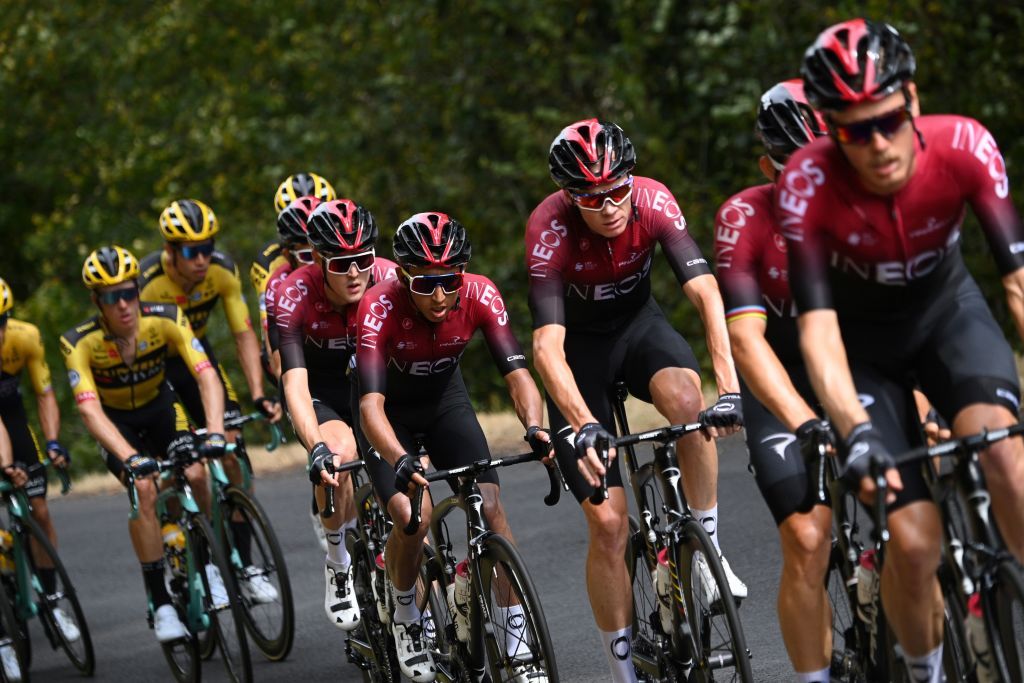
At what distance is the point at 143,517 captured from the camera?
8.62m

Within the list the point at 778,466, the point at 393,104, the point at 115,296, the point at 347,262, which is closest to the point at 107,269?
the point at 115,296

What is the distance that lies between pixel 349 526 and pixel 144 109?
2157cm

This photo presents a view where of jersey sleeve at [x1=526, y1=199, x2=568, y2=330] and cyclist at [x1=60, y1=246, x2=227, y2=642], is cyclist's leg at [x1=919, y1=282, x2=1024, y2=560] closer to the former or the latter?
jersey sleeve at [x1=526, y1=199, x2=568, y2=330]

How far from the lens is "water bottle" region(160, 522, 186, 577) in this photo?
27.6 ft

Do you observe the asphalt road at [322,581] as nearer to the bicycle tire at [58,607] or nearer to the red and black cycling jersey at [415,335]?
the bicycle tire at [58,607]

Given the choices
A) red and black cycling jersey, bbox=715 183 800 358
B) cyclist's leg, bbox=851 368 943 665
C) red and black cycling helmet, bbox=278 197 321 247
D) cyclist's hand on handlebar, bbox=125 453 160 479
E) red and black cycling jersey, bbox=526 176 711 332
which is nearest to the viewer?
cyclist's leg, bbox=851 368 943 665

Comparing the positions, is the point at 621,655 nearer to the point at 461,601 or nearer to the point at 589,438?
the point at 461,601

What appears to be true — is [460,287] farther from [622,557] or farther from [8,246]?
[8,246]

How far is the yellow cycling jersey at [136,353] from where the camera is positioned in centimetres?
911

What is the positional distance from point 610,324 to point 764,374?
6.14 ft

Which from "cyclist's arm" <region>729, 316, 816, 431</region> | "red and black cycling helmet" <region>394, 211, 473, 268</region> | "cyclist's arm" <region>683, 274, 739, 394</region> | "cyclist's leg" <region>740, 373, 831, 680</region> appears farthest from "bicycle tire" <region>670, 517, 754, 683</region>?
"red and black cycling helmet" <region>394, 211, 473, 268</region>

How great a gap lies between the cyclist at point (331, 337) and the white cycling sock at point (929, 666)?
3.51m

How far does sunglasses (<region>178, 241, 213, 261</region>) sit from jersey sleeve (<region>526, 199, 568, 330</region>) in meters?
4.40

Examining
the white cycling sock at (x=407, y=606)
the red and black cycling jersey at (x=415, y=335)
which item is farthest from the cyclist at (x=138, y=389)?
the red and black cycling jersey at (x=415, y=335)
